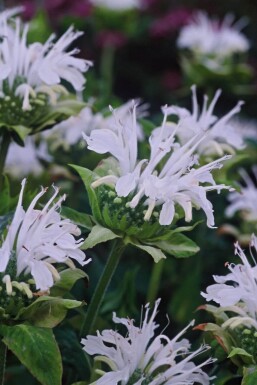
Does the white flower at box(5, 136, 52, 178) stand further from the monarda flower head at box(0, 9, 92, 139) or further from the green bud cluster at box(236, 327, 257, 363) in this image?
the green bud cluster at box(236, 327, 257, 363)

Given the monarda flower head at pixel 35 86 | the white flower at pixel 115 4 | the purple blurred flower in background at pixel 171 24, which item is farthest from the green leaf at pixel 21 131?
the purple blurred flower in background at pixel 171 24

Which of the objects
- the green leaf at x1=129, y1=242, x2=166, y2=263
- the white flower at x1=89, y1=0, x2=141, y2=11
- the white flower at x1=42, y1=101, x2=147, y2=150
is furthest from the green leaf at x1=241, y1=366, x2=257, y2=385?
the white flower at x1=89, y1=0, x2=141, y2=11

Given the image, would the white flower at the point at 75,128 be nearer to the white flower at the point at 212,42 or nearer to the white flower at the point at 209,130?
the white flower at the point at 209,130

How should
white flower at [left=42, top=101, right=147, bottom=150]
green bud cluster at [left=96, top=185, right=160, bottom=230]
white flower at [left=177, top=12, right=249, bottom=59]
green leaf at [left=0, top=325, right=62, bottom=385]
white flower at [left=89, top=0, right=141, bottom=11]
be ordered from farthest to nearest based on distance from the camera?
1. white flower at [left=89, top=0, right=141, bottom=11]
2. white flower at [left=177, top=12, right=249, bottom=59]
3. white flower at [left=42, top=101, right=147, bottom=150]
4. green bud cluster at [left=96, top=185, right=160, bottom=230]
5. green leaf at [left=0, top=325, right=62, bottom=385]

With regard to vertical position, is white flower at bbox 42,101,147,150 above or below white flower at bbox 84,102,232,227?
below

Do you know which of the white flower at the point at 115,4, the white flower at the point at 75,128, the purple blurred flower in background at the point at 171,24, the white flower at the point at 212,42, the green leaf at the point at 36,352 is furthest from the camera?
the purple blurred flower in background at the point at 171,24

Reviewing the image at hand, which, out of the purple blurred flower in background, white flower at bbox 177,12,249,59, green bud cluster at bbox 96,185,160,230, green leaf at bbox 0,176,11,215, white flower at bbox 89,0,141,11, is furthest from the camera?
the purple blurred flower in background
